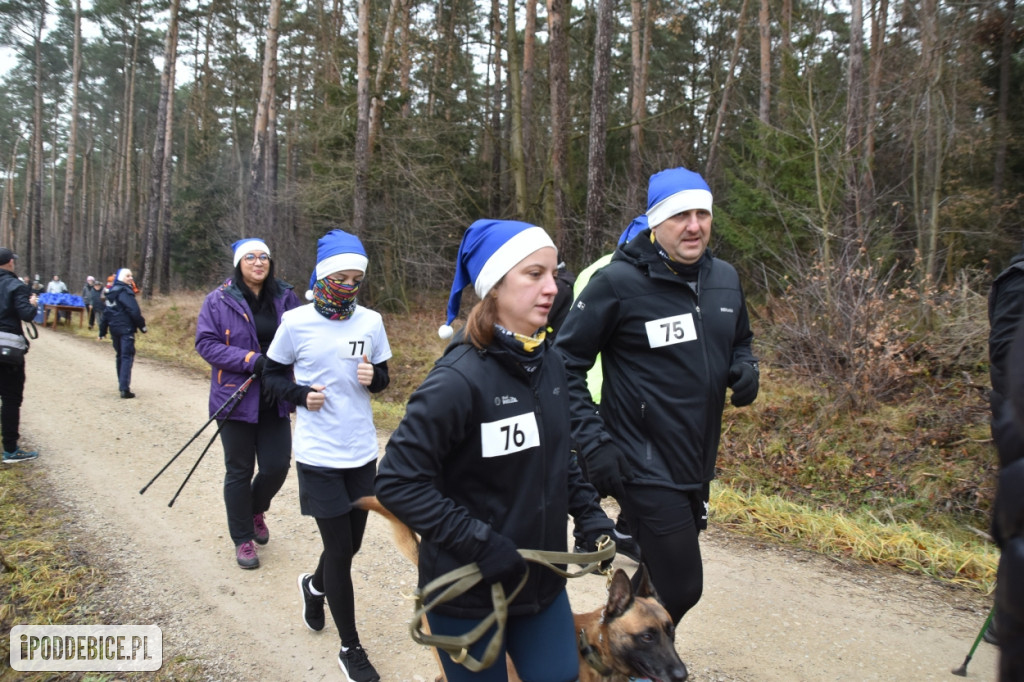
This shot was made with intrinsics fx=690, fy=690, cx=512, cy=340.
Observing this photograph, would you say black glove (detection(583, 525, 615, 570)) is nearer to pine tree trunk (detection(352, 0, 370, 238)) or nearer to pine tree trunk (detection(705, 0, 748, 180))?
pine tree trunk (detection(352, 0, 370, 238))

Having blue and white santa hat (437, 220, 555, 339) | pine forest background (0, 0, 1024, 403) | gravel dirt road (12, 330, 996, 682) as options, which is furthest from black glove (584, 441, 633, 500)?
pine forest background (0, 0, 1024, 403)

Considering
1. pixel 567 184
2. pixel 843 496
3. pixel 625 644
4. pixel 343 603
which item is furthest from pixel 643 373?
pixel 567 184

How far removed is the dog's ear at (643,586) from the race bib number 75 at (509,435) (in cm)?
91

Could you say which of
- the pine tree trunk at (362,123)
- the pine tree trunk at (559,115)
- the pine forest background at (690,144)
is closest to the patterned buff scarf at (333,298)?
the pine forest background at (690,144)

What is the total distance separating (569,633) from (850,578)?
11.1ft

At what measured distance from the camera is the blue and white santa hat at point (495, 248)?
7.40 feet

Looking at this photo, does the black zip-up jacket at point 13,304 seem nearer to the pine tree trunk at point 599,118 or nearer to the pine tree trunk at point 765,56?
the pine tree trunk at point 599,118

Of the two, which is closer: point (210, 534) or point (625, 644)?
point (625, 644)

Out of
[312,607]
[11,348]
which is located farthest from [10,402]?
[312,607]

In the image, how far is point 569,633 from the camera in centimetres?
238

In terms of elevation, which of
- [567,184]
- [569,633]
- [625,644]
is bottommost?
[625,644]

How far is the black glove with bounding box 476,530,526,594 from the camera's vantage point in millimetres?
2023

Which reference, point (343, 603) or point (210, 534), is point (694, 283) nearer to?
point (343, 603)

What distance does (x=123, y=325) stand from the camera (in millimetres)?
11398
